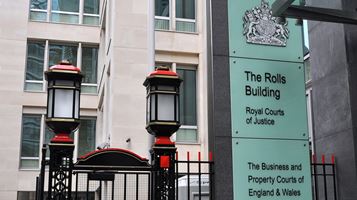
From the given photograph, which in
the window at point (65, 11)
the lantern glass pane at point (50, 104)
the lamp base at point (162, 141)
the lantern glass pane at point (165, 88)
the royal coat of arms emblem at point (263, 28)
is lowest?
the lamp base at point (162, 141)

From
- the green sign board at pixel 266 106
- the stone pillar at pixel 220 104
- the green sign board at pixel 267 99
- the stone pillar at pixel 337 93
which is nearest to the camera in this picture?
the stone pillar at pixel 220 104

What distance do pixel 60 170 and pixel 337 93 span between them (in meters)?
3.92

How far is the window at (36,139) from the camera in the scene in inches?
917

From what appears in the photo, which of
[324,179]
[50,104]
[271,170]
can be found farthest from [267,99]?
[50,104]

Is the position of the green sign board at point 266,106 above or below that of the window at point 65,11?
below

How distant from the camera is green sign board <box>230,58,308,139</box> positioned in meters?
6.71

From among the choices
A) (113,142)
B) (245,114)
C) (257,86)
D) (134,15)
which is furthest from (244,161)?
(134,15)

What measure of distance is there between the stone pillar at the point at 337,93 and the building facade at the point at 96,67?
10434 millimetres

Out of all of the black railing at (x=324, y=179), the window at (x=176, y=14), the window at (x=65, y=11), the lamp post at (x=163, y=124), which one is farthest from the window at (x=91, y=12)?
the lamp post at (x=163, y=124)

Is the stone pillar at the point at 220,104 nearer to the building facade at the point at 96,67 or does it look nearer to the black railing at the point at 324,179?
the black railing at the point at 324,179

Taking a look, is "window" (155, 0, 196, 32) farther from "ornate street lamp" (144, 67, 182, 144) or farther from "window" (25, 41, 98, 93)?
"ornate street lamp" (144, 67, 182, 144)

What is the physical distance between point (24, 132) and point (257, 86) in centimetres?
1865

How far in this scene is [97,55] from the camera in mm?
25297

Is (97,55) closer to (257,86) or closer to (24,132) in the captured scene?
(24,132)
